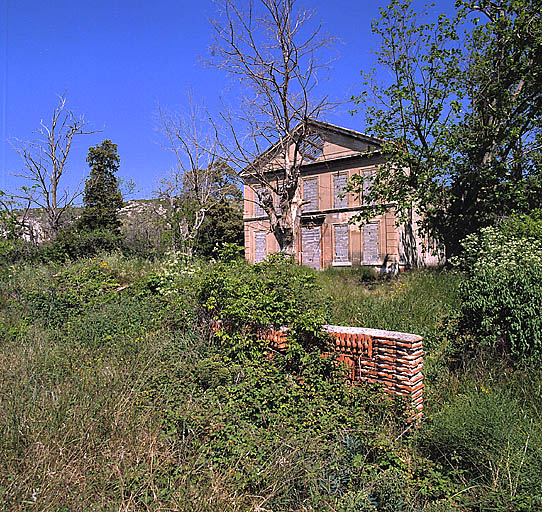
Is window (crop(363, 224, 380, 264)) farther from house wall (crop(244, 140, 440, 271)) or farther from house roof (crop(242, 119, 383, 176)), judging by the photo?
house roof (crop(242, 119, 383, 176))

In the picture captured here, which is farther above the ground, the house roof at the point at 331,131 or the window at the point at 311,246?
the house roof at the point at 331,131

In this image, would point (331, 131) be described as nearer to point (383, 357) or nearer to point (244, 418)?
point (383, 357)

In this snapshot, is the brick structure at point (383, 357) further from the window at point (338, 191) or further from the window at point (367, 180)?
the window at point (338, 191)

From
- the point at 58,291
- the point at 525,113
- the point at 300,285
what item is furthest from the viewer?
the point at 525,113

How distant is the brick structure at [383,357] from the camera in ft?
15.3

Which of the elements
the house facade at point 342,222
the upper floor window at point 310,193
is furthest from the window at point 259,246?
the upper floor window at point 310,193

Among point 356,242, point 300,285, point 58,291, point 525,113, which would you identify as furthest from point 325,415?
point 356,242

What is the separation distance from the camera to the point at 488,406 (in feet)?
12.9

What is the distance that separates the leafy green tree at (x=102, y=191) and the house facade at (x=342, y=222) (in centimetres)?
1120

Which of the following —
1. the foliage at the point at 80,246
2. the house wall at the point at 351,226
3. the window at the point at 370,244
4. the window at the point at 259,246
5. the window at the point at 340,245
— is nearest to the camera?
the foliage at the point at 80,246

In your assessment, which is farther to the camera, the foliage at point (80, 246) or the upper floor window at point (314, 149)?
the upper floor window at point (314, 149)

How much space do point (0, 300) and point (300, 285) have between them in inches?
265

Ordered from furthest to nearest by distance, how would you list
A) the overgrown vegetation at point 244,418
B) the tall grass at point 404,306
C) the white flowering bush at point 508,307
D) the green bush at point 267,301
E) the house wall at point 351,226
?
the house wall at point 351,226 < the tall grass at point 404,306 < the white flowering bush at point 508,307 < the green bush at point 267,301 < the overgrown vegetation at point 244,418

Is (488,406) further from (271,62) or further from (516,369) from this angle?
(271,62)
